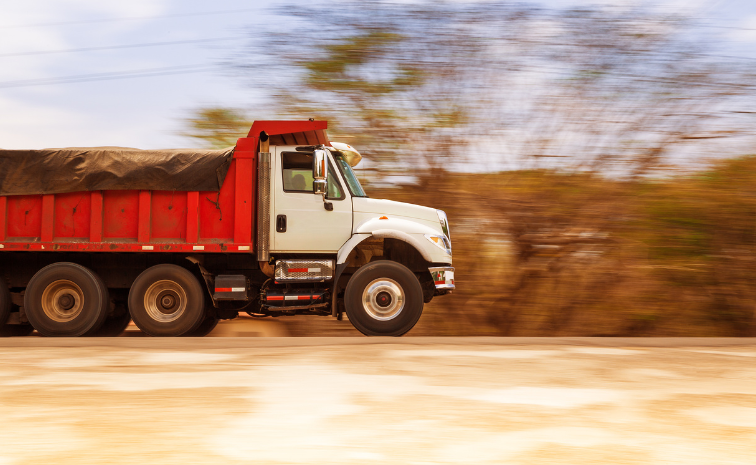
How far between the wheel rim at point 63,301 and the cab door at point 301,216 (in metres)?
2.76

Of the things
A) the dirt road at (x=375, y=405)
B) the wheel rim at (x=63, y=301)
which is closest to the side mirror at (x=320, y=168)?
the dirt road at (x=375, y=405)

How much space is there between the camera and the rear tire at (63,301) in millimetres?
8594

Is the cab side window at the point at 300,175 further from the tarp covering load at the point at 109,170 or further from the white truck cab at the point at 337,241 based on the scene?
the tarp covering load at the point at 109,170

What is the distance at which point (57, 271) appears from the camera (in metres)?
8.60

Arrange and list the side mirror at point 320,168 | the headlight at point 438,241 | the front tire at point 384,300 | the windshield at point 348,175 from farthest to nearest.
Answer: the windshield at point 348,175
the headlight at point 438,241
the front tire at point 384,300
the side mirror at point 320,168

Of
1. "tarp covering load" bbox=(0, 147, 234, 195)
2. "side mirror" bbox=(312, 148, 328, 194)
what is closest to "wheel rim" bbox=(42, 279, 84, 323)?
"tarp covering load" bbox=(0, 147, 234, 195)

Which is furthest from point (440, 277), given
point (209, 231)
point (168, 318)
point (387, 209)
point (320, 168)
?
point (168, 318)

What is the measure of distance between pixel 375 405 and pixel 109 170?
5.74 meters

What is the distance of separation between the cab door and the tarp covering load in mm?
748

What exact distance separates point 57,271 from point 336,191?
3.87 meters

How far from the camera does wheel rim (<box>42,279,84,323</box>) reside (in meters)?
8.67

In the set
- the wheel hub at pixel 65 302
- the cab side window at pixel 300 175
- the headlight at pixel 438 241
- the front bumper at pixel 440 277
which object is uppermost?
the cab side window at pixel 300 175

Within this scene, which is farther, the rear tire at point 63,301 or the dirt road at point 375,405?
the rear tire at point 63,301

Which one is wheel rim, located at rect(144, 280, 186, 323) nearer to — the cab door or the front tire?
the cab door
